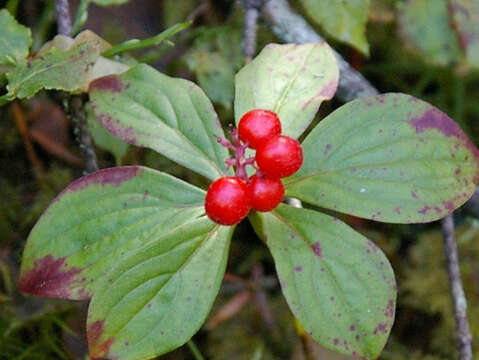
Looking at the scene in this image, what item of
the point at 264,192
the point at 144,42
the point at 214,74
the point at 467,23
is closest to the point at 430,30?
the point at 467,23

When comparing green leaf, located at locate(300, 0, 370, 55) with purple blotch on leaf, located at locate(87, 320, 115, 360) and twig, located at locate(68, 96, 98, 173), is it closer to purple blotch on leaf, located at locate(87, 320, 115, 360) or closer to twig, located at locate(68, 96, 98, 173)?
twig, located at locate(68, 96, 98, 173)

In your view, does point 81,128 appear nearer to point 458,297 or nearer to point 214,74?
point 214,74

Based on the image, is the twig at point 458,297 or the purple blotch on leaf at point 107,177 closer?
the purple blotch on leaf at point 107,177

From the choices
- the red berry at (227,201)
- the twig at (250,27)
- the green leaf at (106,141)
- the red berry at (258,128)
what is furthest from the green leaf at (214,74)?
the red berry at (227,201)

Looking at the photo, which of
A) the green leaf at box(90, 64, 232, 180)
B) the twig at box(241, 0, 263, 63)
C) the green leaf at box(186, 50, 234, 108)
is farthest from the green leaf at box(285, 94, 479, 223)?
the green leaf at box(186, 50, 234, 108)

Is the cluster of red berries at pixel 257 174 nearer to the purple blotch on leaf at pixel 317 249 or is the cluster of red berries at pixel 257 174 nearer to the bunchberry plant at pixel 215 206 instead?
the bunchberry plant at pixel 215 206

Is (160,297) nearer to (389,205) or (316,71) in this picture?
(389,205)

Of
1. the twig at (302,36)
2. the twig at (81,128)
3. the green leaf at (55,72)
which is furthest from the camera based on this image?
the twig at (302,36)

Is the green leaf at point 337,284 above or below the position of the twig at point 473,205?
above
